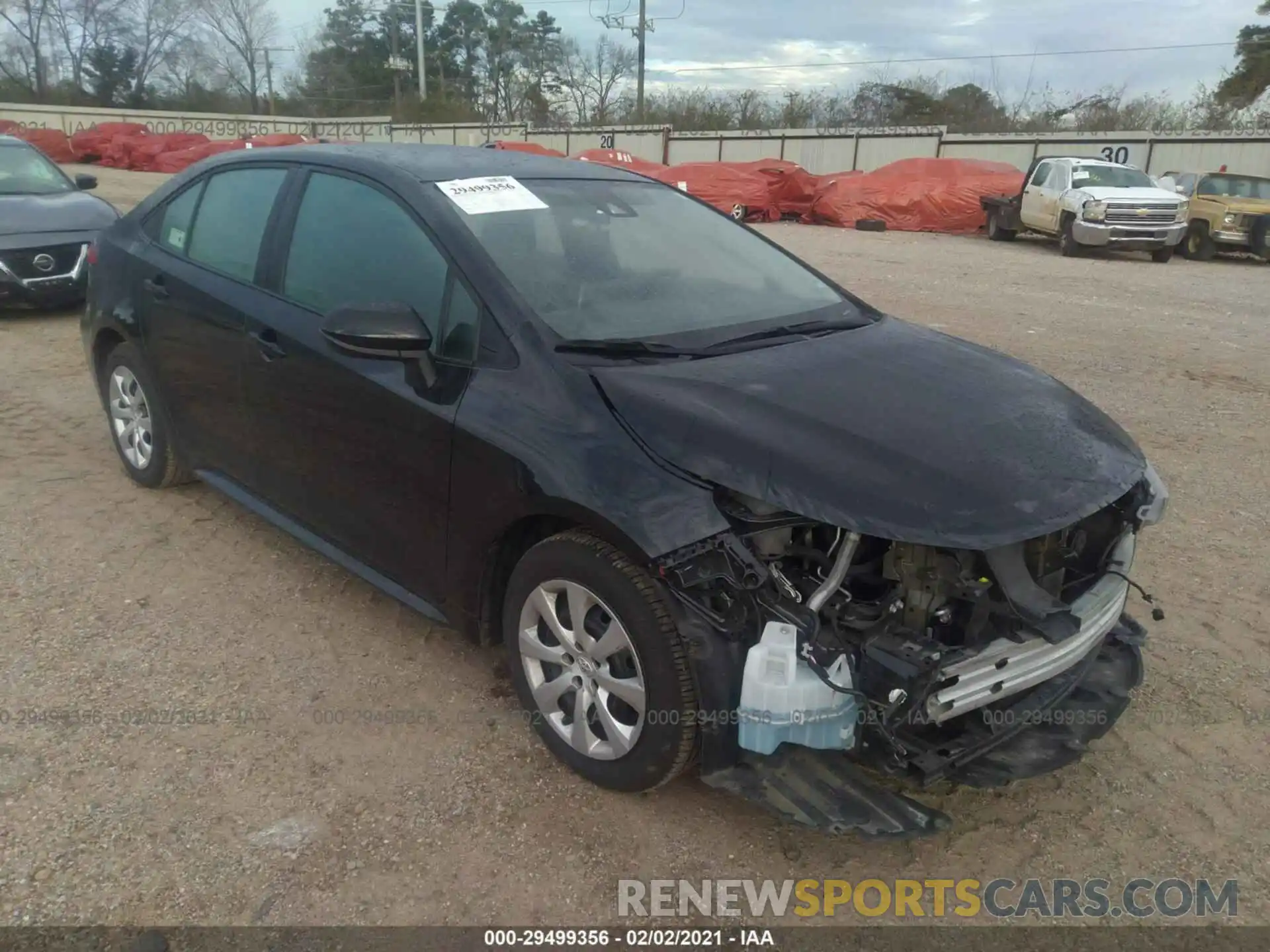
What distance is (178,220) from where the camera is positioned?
14.4ft

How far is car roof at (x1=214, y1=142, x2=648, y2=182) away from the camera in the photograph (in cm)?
345

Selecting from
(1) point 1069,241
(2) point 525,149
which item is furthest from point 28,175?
(1) point 1069,241

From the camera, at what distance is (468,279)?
2.98 metres

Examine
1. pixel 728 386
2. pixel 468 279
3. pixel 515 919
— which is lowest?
pixel 515 919

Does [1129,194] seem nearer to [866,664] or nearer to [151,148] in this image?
[866,664]

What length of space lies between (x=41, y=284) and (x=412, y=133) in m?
44.0

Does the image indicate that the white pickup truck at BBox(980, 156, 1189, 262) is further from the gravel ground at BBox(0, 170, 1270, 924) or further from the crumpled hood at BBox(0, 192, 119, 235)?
the crumpled hood at BBox(0, 192, 119, 235)

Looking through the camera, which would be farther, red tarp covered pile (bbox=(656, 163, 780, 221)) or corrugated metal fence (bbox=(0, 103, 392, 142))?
corrugated metal fence (bbox=(0, 103, 392, 142))

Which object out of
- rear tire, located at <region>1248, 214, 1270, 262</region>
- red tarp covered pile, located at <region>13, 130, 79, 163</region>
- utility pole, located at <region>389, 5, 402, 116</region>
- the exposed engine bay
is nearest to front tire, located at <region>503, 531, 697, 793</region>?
the exposed engine bay

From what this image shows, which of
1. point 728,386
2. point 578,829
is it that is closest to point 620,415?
point 728,386

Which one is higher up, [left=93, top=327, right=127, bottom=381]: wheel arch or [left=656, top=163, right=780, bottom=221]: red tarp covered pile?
[left=656, top=163, right=780, bottom=221]: red tarp covered pile

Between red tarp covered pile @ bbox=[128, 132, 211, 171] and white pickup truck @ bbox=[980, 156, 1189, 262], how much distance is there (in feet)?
90.7

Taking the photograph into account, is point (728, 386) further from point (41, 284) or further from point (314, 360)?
point (41, 284)

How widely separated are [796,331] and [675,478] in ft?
3.55
